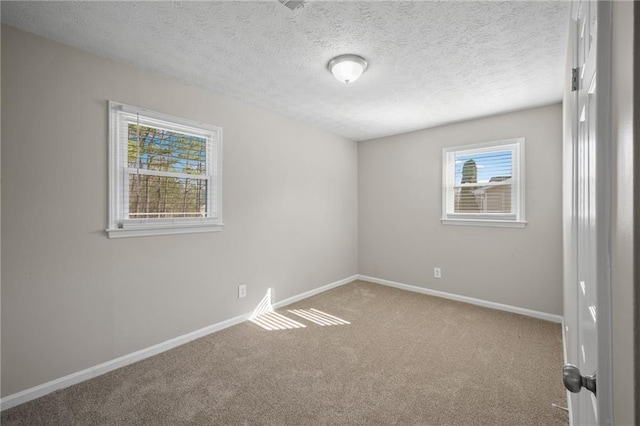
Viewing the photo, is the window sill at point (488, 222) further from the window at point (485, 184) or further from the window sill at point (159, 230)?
the window sill at point (159, 230)

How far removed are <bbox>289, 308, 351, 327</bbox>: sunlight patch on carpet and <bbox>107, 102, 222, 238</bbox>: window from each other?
146 cm

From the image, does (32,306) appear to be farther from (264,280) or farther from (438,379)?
(438,379)

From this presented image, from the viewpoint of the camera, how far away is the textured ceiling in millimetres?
1767

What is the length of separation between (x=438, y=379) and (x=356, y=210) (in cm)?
316

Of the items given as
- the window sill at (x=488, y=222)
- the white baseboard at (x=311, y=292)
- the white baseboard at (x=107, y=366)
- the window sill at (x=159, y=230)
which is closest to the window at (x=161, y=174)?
the window sill at (x=159, y=230)

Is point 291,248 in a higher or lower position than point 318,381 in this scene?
higher

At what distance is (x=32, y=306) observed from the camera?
2020 mm

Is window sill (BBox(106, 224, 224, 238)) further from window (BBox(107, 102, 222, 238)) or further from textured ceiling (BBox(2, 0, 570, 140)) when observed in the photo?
textured ceiling (BBox(2, 0, 570, 140))

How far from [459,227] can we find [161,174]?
364 centimetres

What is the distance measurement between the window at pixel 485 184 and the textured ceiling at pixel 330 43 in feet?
2.35

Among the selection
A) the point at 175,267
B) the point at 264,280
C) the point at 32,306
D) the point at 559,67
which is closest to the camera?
the point at 32,306

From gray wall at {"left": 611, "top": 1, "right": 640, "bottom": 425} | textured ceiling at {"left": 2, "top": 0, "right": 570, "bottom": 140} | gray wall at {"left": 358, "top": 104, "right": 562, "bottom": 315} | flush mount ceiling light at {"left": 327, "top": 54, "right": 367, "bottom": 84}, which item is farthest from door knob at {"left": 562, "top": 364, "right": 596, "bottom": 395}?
gray wall at {"left": 358, "top": 104, "right": 562, "bottom": 315}

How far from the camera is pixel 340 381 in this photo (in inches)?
86.4

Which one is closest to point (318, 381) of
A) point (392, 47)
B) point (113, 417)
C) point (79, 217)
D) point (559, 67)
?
point (113, 417)
